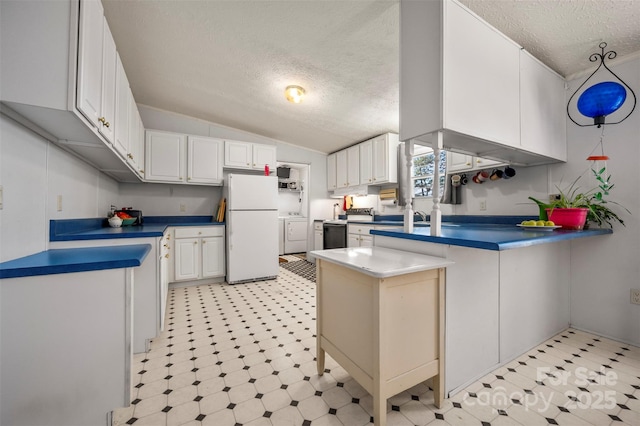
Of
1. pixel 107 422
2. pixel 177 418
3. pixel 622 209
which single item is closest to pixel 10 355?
pixel 107 422

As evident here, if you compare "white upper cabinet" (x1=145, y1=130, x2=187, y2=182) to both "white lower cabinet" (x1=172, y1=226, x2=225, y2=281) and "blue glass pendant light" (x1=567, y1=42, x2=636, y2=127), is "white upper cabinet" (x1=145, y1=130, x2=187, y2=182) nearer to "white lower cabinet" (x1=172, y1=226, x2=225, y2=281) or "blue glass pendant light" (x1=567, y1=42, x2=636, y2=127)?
"white lower cabinet" (x1=172, y1=226, x2=225, y2=281)

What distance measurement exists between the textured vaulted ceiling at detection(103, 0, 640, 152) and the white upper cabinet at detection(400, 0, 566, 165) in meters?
0.25

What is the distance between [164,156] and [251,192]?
1.33 m

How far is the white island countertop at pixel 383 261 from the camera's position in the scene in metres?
1.19

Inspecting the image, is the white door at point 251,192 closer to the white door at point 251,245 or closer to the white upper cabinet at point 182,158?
the white door at point 251,245

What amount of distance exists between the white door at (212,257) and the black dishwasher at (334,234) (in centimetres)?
193

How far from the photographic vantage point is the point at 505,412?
1.36 m

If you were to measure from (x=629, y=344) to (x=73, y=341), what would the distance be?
3781 mm

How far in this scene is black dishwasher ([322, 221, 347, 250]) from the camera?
4.40 metres

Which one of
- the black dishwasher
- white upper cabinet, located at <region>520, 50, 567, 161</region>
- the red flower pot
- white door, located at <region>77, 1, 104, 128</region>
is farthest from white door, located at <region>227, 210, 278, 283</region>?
the red flower pot

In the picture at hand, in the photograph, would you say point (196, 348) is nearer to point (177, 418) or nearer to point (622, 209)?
point (177, 418)

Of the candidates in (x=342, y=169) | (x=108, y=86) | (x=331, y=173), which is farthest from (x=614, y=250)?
(x=331, y=173)

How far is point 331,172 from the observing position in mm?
5555

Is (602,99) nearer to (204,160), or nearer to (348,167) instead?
(348,167)
